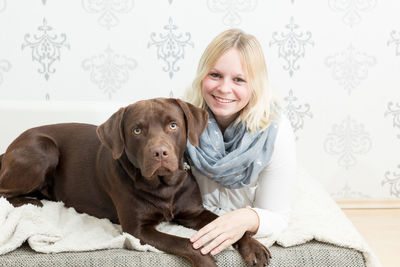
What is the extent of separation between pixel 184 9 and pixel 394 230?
7.46 feet

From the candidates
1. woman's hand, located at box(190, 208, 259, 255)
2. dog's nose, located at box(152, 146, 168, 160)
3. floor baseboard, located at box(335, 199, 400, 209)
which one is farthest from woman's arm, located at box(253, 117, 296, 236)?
floor baseboard, located at box(335, 199, 400, 209)

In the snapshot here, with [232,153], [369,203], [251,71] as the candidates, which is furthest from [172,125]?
[369,203]

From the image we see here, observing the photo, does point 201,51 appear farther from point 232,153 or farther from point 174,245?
point 174,245

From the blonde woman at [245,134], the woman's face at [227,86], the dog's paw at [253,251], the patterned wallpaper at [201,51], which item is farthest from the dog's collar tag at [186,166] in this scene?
the patterned wallpaper at [201,51]

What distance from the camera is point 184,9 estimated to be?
355 cm

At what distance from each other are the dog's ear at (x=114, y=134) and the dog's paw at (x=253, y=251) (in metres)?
0.66

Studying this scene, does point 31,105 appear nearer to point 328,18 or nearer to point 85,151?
point 85,151

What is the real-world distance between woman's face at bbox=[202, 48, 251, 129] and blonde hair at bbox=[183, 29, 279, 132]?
0.02m

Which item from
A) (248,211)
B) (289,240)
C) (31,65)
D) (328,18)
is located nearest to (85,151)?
(248,211)

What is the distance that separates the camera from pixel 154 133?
80.7 inches

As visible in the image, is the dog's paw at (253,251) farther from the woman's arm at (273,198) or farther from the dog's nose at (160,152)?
the dog's nose at (160,152)

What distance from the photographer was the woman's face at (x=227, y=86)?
2301mm

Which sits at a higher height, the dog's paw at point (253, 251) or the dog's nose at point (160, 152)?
the dog's nose at point (160, 152)

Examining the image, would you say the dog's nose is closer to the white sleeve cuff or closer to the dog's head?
the dog's head
